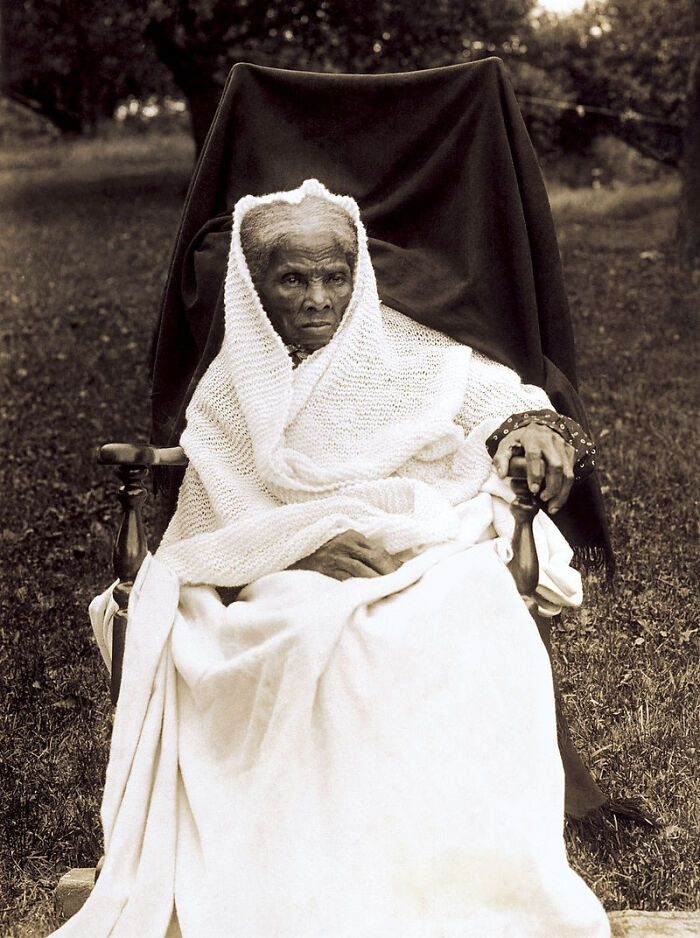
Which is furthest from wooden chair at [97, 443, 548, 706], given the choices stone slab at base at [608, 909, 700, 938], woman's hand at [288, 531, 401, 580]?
stone slab at base at [608, 909, 700, 938]

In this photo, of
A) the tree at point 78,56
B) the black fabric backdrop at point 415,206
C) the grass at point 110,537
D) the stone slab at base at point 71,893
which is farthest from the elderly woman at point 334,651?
the tree at point 78,56

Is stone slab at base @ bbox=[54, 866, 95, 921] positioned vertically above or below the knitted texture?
below

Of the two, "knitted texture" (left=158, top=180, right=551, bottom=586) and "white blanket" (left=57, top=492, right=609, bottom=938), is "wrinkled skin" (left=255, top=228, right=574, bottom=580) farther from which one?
"white blanket" (left=57, top=492, right=609, bottom=938)

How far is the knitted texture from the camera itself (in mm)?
3051

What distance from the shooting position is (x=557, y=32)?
55.3ft

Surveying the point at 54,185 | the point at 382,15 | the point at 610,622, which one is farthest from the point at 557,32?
the point at 610,622

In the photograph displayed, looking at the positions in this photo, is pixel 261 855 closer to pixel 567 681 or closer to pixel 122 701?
pixel 122 701

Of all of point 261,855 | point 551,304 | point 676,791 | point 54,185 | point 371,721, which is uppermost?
point 551,304

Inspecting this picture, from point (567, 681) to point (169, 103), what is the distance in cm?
2325

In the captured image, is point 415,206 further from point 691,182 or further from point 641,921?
point 691,182

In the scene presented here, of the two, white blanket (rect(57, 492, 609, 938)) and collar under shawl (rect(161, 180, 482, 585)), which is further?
collar under shawl (rect(161, 180, 482, 585))

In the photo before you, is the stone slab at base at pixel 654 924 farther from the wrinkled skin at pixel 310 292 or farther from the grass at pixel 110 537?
the wrinkled skin at pixel 310 292

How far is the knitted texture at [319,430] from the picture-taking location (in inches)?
120

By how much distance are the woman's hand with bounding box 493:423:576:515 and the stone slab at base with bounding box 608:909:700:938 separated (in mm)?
1055
